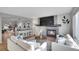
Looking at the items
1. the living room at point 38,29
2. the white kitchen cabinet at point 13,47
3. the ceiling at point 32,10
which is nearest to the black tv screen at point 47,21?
the living room at point 38,29

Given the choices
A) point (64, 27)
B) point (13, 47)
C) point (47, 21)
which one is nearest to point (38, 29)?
point (47, 21)

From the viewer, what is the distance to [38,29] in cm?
248

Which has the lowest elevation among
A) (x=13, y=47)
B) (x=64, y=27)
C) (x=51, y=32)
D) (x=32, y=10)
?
(x=13, y=47)

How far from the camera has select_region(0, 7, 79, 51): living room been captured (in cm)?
205

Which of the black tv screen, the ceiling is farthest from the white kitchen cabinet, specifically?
the black tv screen

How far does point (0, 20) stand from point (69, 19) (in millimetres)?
A: 1675

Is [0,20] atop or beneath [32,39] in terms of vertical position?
atop

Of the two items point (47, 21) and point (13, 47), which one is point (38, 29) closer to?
point (47, 21)

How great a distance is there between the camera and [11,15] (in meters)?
2.07

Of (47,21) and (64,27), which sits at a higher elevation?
(47,21)

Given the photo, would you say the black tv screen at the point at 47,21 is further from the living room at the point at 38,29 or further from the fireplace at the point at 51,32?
the fireplace at the point at 51,32

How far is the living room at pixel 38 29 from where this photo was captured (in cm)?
205
